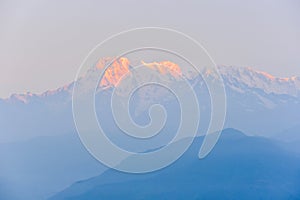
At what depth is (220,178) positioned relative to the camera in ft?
13.5

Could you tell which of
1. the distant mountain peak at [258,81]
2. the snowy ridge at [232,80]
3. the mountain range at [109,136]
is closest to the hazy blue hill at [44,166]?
the mountain range at [109,136]

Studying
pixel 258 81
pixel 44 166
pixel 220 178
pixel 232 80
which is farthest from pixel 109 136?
pixel 258 81

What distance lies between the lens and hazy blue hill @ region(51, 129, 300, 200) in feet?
13.1

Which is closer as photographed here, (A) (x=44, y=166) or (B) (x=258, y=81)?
(A) (x=44, y=166)

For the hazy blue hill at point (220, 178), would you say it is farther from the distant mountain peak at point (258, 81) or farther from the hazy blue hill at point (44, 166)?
the distant mountain peak at point (258, 81)

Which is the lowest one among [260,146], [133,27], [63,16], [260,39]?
[260,146]

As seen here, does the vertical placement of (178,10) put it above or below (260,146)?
above

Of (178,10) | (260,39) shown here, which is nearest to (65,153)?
(178,10)

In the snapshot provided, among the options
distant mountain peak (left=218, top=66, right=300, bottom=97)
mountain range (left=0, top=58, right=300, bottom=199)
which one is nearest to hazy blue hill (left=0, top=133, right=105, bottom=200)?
mountain range (left=0, top=58, right=300, bottom=199)

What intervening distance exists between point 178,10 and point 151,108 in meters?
0.85

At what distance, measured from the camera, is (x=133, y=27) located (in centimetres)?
398

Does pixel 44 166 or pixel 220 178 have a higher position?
pixel 44 166

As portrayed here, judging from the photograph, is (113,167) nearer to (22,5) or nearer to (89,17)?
(89,17)

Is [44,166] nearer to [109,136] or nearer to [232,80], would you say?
[109,136]
